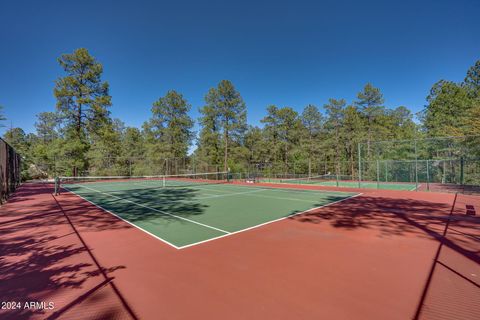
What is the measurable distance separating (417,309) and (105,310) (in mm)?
4291

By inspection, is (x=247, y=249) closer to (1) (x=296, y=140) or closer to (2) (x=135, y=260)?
(2) (x=135, y=260)

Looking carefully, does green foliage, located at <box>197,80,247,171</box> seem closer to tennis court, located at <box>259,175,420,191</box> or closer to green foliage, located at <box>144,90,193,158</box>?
green foliage, located at <box>144,90,193,158</box>

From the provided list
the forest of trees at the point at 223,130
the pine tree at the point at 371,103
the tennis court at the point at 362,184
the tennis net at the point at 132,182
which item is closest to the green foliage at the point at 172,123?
the forest of trees at the point at 223,130

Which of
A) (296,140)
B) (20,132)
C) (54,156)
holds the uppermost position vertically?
(20,132)

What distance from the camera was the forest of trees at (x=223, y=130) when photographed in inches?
1080

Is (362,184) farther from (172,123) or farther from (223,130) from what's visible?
(172,123)

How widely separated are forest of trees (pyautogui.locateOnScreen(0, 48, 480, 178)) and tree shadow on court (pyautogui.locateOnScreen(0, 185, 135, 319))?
24.0 meters

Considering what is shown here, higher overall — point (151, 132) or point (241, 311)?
point (151, 132)

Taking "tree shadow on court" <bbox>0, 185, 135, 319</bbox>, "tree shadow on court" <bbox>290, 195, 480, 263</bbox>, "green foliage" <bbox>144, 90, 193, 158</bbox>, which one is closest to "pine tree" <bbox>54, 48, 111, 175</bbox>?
"green foliage" <bbox>144, 90, 193, 158</bbox>

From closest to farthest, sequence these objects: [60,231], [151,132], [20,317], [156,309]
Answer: [20,317], [156,309], [60,231], [151,132]

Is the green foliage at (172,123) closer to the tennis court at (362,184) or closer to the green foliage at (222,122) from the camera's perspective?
the green foliage at (222,122)

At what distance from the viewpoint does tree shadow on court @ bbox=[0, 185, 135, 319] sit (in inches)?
134

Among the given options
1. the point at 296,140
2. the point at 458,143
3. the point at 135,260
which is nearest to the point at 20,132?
the point at 296,140

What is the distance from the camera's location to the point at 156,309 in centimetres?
308
